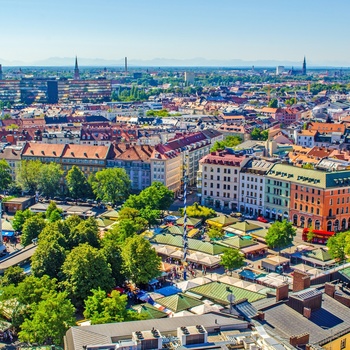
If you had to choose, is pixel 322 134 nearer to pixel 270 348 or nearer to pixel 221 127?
pixel 221 127

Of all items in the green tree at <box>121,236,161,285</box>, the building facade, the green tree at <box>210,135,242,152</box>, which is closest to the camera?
the green tree at <box>121,236,161,285</box>

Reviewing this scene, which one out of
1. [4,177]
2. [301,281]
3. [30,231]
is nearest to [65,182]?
[4,177]

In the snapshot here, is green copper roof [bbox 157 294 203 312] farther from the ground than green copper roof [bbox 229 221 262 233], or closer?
farther from the ground

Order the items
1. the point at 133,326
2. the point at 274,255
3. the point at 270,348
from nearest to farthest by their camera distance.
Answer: the point at 270,348 < the point at 133,326 < the point at 274,255

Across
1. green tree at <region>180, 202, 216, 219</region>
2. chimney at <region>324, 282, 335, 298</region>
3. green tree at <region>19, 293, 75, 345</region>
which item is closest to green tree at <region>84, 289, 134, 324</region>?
green tree at <region>19, 293, 75, 345</region>

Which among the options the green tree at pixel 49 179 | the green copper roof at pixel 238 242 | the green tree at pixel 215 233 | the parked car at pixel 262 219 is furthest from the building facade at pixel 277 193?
the green tree at pixel 49 179

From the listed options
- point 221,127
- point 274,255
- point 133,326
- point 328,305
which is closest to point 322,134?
point 221,127

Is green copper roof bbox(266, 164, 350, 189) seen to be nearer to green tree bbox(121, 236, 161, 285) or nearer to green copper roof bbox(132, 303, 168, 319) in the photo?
green tree bbox(121, 236, 161, 285)
